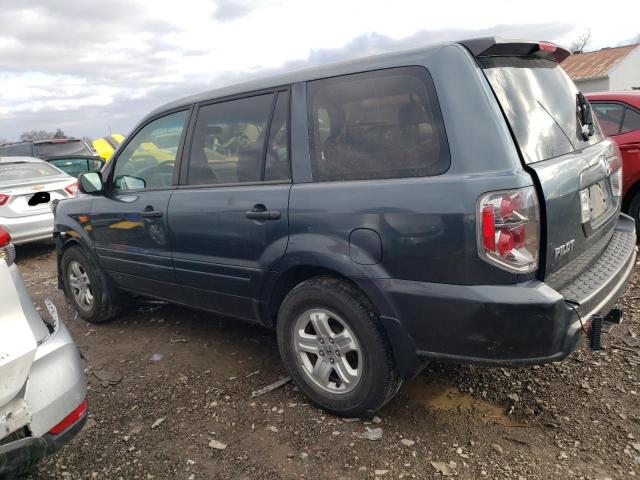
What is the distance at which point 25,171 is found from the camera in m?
7.79

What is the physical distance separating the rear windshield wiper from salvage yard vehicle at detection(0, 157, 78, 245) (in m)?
6.65

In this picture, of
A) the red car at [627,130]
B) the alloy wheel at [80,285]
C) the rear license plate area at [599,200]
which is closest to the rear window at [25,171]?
the alloy wheel at [80,285]

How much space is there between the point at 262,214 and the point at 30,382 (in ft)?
4.56

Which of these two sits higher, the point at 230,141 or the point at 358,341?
the point at 230,141

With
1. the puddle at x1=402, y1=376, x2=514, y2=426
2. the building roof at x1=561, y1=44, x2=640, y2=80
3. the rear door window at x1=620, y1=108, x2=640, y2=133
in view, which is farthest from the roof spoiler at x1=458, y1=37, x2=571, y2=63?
the building roof at x1=561, y1=44, x2=640, y2=80

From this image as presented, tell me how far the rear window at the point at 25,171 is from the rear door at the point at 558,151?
737cm

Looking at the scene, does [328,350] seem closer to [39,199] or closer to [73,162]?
[39,199]

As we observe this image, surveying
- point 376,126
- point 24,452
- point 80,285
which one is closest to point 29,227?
point 80,285

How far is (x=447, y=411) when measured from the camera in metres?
2.83

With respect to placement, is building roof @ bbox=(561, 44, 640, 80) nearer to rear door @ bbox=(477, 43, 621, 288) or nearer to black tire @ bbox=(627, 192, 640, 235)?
black tire @ bbox=(627, 192, 640, 235)

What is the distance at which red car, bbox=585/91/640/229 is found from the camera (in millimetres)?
5320

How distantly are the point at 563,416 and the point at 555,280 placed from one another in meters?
0.88

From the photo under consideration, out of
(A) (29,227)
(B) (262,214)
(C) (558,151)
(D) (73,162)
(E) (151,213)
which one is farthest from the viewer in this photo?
(D) (73,162)

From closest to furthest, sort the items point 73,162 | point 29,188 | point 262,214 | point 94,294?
point 262,214 → point 94,294 → point 29,188 → point 73,162
